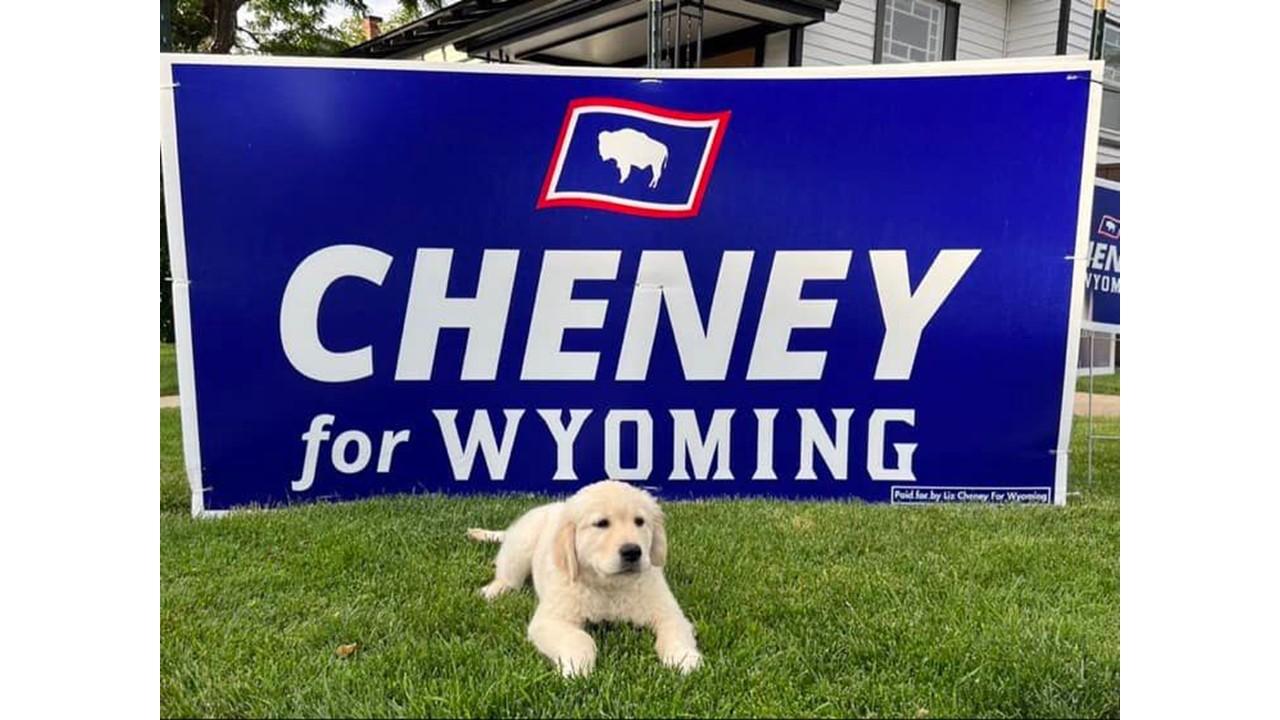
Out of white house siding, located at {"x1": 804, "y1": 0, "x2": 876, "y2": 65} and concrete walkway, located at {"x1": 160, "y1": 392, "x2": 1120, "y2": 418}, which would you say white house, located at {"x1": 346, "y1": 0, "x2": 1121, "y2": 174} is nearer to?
white house siding, located at {"x1": 804, "y1": 0, "x2": 876, "y2": 65}

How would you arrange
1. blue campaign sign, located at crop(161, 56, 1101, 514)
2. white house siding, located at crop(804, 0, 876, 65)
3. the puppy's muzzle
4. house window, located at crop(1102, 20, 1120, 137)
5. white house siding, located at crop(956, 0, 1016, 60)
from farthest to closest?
1. white house siding, located at crop(956, 0, 1016, 60)
2. white house siding, located at crop(804, 0, 876, 65)
3. house window, located at crop(1102, 20, 1120, 137)
4. blue campaign sign, located at crop(161, 56, 1101, 514)
5. the puppy's muzzle

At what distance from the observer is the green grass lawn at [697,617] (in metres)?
1.62

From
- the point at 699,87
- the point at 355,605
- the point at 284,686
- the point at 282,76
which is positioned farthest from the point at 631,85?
the point at 284,686

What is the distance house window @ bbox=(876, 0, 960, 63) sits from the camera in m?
6.46

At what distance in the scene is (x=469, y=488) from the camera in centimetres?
272

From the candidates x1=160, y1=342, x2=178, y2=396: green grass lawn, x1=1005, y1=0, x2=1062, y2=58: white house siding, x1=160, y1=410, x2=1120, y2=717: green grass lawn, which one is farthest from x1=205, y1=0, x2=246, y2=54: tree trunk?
x1=1005, y1=0, x2=1062, y2=58: white house siding

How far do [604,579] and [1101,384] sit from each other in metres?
1.97

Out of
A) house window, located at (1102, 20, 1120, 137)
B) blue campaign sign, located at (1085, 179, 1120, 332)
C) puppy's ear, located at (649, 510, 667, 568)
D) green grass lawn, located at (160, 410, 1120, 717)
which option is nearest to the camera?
green grass lawn, located at (160, 410, 1120, 717)

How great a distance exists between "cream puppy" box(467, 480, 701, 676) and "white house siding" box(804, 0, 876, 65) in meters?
4.96

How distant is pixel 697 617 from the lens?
1922 mm

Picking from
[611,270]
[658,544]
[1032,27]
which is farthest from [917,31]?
[658,544]

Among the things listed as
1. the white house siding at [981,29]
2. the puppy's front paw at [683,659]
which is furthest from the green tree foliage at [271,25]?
the white house siding at [981,29]

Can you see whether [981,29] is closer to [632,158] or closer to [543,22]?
[543,22]

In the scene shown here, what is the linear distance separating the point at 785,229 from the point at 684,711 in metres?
1.68
